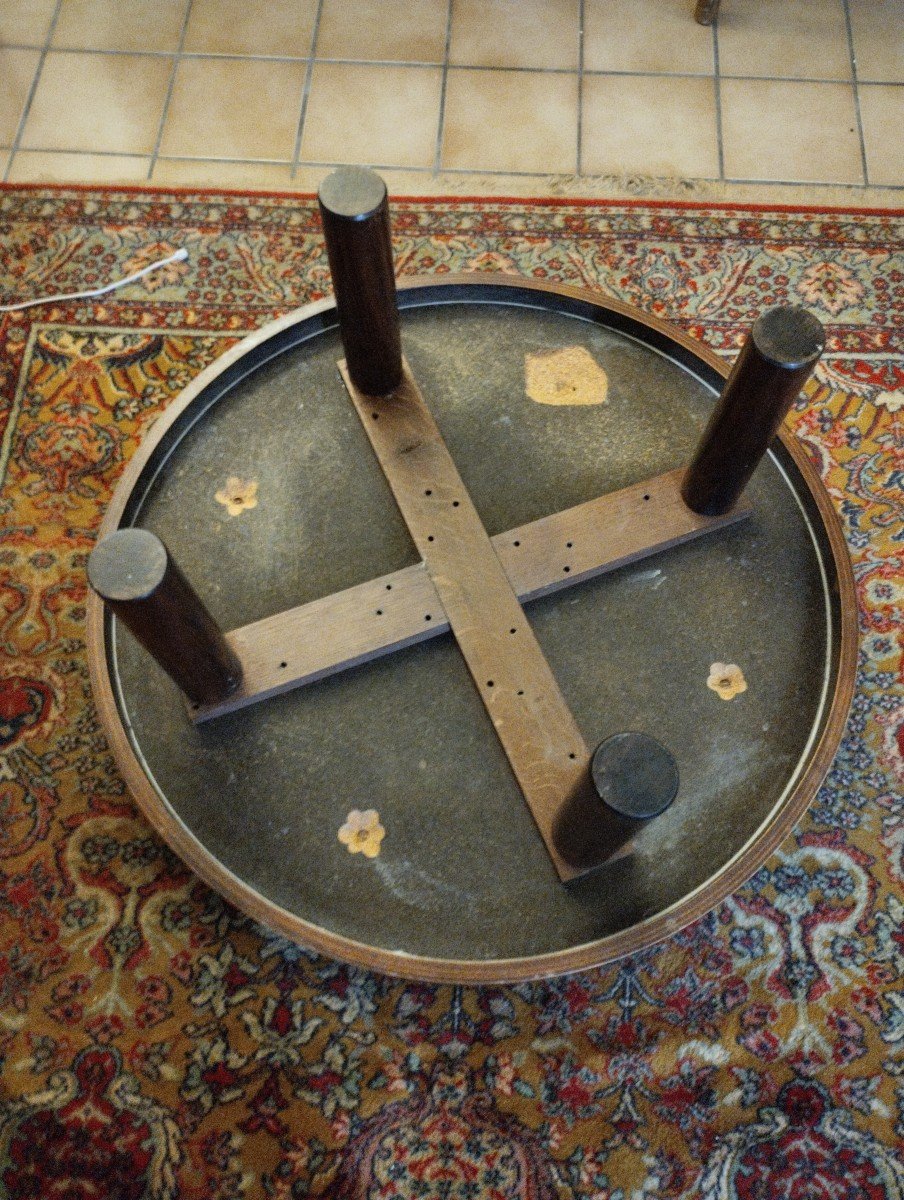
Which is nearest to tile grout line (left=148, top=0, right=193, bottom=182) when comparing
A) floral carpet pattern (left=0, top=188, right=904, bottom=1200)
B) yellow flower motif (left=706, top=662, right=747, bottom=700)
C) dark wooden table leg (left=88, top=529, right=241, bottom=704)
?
floral carpet pattern (left=0, top=188, right=904, bottom=1200)

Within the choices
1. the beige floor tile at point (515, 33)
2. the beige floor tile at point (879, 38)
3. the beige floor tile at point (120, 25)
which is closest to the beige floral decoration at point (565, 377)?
the beige floor tile at point (515, 33)

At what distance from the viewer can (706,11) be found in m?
2.45

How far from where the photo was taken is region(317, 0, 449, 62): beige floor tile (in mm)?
2453

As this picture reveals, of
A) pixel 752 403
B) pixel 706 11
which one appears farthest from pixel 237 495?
pixel 706 11

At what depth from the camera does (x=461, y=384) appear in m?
1.59

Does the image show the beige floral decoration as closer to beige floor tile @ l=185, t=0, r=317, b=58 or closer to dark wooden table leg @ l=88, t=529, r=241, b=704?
dark wooden table leg @ l=88, t=529, r=241, b=704

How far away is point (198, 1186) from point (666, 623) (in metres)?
1.18

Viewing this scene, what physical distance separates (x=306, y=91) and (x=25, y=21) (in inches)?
32.9

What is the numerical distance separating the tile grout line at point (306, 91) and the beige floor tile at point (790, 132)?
43.0 inches

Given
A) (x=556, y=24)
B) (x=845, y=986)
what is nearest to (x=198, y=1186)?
(x=845, y=986)

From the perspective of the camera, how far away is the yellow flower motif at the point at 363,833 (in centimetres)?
132

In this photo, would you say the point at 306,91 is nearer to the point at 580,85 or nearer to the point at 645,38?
the point at 580,85

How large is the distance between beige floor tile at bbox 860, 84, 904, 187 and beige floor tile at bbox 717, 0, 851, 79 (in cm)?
10

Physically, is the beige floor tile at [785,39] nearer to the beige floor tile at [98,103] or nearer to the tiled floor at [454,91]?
the tiled floor at [454,91]
